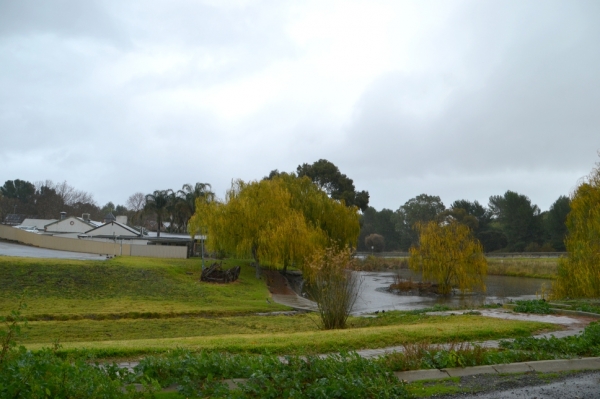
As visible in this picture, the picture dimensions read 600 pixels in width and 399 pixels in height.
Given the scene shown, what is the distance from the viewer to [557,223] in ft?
274

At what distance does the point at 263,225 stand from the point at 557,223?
60.4 meters

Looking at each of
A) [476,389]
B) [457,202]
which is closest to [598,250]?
[476,389]

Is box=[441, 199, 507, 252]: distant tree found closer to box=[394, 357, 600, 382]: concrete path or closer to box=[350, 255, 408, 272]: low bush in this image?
box=[350, 255, 408, 272]: low bush

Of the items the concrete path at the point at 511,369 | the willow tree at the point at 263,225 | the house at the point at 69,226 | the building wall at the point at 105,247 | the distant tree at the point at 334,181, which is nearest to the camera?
the concrete path at the point at 511,369

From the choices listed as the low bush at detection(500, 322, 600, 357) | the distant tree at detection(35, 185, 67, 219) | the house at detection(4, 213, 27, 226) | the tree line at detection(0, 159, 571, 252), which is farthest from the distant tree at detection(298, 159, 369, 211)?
the low bush at detection(500, 322, 600, 357)

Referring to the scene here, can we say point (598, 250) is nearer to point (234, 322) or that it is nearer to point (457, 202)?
Answer: point (234, 322)

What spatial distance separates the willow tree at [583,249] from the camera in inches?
940

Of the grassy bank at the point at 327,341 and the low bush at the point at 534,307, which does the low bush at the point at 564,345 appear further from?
the low bush at the point at 534,307

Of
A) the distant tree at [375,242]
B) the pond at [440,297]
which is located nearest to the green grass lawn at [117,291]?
the pond at [440,297]

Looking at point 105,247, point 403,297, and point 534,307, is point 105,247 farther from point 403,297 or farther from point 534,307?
point 534,307

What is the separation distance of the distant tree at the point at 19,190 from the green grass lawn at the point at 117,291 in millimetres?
90308

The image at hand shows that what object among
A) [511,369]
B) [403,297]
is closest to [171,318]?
[511,369]

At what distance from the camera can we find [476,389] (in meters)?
7.47

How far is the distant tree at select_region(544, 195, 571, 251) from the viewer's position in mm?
82750
